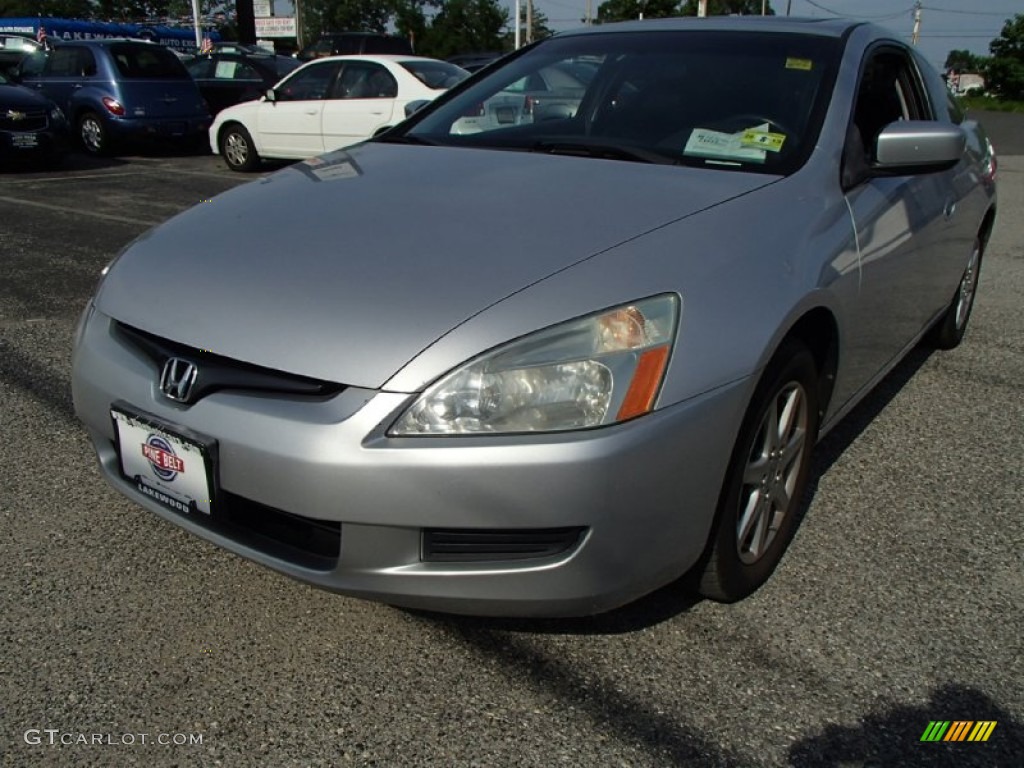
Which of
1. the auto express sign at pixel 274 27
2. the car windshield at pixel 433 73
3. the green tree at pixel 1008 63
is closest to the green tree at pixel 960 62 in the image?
the green tree at pixel 1008 63

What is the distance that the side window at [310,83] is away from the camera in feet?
35.1

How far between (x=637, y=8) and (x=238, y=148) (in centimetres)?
4688

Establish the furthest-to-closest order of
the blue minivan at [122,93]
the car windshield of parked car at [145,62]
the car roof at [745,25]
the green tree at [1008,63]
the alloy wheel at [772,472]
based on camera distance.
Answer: the green tree at [1008,63], the car windshield of parked car at [145,62], the blue minivan at [122,93], the car roof at [745,25], the alloy wheel at [772,472]

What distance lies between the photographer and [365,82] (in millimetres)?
10422

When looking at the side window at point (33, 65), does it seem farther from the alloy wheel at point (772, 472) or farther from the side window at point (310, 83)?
the alloy wheel at point (772, 472)

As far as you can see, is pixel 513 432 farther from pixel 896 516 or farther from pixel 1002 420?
pixel 1002 420

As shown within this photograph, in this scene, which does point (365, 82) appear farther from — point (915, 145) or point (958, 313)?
point (915, 145)

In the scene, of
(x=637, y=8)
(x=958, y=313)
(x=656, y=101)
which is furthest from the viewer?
(x=637, y=8)

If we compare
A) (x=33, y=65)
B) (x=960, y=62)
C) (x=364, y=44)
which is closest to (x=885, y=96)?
(x=33, y=65)

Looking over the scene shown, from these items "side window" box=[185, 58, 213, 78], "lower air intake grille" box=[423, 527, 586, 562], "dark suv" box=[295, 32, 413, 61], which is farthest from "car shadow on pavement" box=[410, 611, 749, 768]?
"dark suv" box=[295, 32, 413, 61]

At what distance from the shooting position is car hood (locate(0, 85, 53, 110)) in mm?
10539

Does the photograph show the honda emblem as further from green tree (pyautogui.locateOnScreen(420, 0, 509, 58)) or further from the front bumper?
green tree (pyautogui.locateOnScreen(420, 0, 509, 58))

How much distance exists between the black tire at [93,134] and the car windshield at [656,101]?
10.3 metres

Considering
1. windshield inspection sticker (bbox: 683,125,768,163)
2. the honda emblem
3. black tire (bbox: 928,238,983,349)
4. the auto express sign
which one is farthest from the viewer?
the auto express sign
